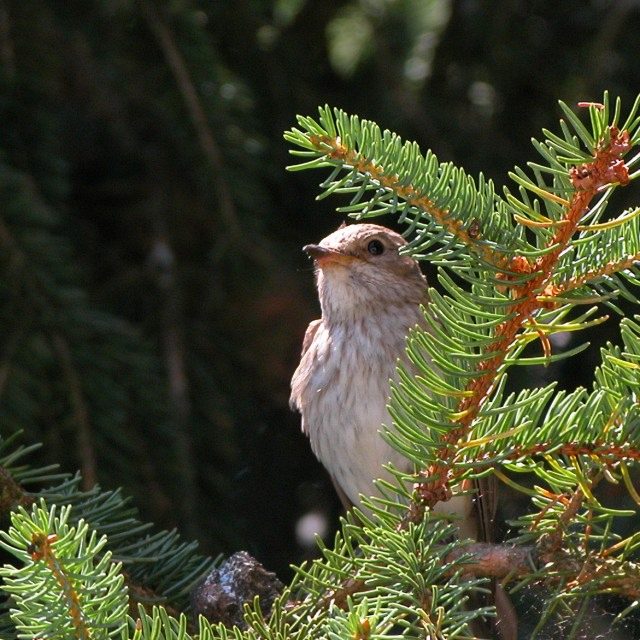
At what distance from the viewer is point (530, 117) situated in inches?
174

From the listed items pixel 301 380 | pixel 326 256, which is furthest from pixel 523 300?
pixel 301 380

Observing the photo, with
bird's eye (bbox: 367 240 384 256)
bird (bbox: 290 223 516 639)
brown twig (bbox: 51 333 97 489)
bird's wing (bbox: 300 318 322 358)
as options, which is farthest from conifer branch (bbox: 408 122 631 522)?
bird's wing (bbox: 300 318 322 358)

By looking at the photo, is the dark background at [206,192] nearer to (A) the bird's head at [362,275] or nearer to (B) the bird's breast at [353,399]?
(A) the bird's head at [362,275]

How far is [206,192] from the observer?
12.1ft

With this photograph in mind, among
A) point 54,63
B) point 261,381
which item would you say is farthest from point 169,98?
point 261,381

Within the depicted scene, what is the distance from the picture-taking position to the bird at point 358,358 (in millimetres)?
3451

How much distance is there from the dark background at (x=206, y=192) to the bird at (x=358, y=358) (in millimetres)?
257

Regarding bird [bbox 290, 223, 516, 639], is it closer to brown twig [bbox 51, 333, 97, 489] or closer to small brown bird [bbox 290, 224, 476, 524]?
small brown bird [bbox 290, 224, 476, 524]

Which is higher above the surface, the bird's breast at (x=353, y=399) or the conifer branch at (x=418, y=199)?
the bird's breast at (x=353, y=399)

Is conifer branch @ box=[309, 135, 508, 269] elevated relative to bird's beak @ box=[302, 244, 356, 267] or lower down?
lower down

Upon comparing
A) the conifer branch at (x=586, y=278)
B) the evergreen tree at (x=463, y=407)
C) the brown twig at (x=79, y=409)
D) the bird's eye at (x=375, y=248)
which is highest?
the bird's eye at (x=375, y=248)

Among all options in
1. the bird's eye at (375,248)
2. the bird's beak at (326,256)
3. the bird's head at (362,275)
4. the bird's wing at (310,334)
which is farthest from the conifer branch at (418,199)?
the bird's wing at (310,334)

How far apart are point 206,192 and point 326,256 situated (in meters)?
0.48

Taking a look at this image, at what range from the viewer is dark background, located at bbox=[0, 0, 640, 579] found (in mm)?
3273
